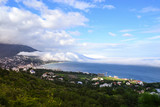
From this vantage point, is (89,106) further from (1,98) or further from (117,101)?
(1,98)

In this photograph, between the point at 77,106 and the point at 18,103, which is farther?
the point at 77,106

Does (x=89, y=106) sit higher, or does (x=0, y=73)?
(x=0, y=73)

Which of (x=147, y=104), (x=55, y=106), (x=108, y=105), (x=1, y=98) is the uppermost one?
(x=147, y=104)

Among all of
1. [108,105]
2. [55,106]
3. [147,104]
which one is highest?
[147,104]

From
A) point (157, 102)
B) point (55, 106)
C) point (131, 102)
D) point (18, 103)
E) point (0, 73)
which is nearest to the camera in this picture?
point (157, 102)

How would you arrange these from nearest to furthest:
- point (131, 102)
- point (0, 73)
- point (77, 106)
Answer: point (77, 106)
point (131, 102)
point (0, 73)

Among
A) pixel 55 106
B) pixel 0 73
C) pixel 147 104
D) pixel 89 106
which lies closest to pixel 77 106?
pixel 89 106

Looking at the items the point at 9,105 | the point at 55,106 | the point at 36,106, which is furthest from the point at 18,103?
the point at 55,106

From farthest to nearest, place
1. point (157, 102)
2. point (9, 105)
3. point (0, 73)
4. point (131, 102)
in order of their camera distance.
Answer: point (0, 73)
point (131, 102)
point (9, 105)
point (157, 102)

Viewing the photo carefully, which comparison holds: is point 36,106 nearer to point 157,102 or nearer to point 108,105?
point 157,102
